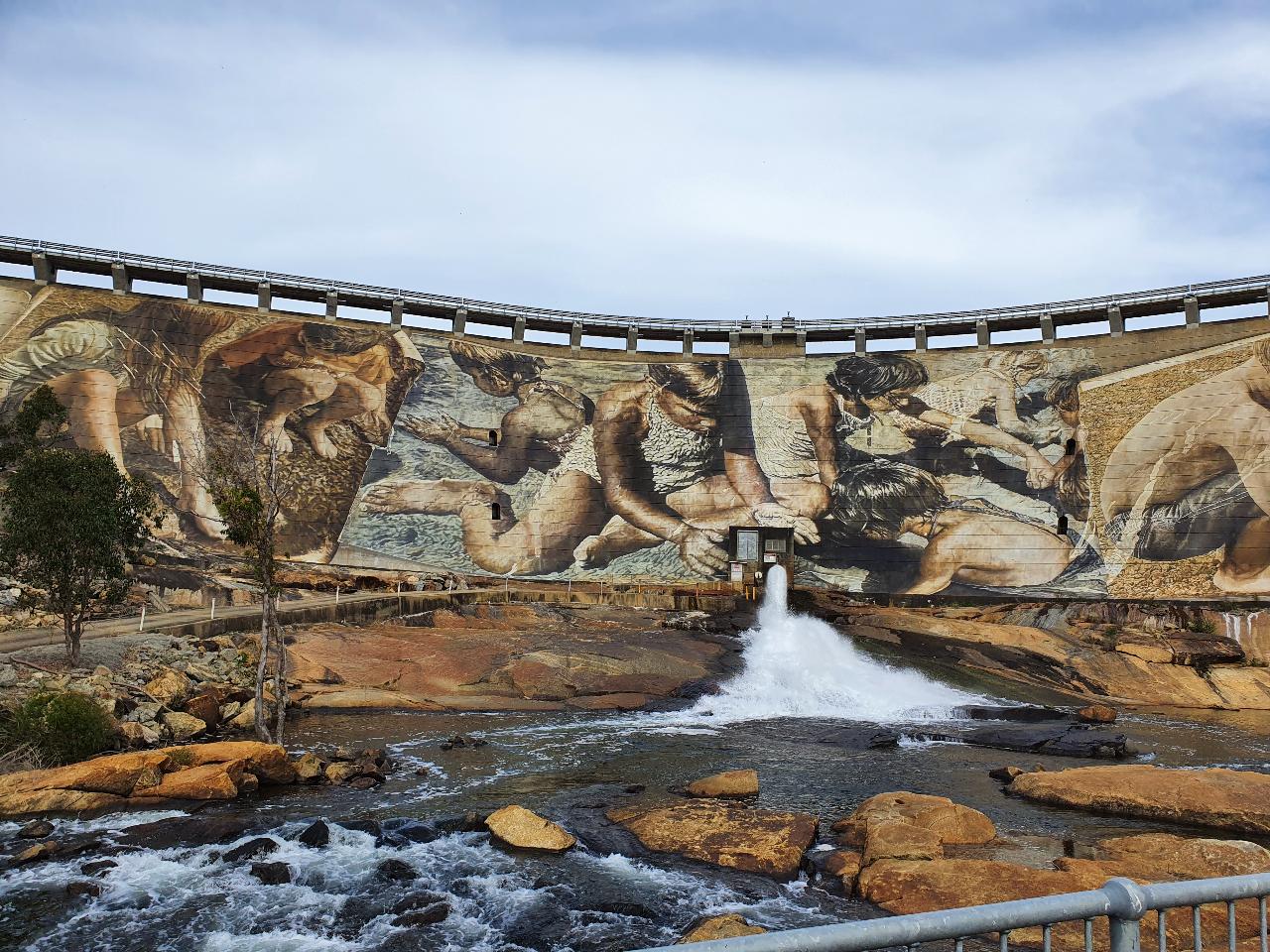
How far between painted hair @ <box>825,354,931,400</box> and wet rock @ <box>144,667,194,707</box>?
39.1m

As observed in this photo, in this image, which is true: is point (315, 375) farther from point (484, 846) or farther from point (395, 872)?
point (395, 872)

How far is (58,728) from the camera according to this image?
16.8 m

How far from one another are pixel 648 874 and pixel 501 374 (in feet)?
136

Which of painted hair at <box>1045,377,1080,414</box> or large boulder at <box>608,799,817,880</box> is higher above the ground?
painted hair at <box>1045,377,1080,414</box>

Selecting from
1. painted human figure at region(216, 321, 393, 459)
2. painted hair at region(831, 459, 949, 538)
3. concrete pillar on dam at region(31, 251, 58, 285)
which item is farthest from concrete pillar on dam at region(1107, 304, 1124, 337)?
concrete pillar on dam at region(31, 251, 58, 285)

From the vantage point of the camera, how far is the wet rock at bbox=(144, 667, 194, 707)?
2125 cm

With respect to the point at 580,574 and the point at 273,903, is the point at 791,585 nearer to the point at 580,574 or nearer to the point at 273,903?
the point at 580,574

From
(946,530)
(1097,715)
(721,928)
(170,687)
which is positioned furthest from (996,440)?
(721,928)

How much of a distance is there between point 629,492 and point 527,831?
35337 millimetres

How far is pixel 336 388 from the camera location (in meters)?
48.2

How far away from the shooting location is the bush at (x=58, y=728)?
54.8 ft

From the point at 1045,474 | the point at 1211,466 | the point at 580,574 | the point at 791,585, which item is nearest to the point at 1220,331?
the point at 1211,466

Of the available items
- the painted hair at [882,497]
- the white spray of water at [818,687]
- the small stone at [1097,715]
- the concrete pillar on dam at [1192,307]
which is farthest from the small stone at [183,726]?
the concrete pillar on dam at [1192,307]

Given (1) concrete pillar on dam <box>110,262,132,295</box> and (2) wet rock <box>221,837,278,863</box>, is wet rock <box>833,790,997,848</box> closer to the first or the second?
(2) wet rock <box>221,837,278,863</box>
